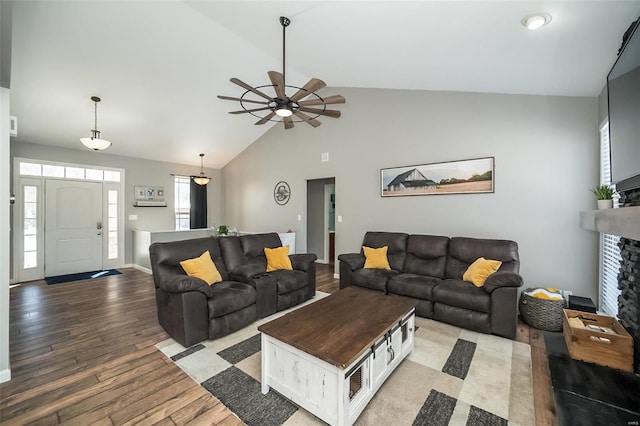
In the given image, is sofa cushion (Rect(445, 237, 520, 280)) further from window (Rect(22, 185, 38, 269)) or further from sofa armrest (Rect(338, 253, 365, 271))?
window (Rect(22, 185, 38, 269))

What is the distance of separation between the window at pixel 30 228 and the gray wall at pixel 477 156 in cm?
489

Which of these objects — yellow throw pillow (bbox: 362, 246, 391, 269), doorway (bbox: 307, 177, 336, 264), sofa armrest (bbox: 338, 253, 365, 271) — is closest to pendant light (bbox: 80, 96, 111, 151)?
sofa armrest (bbox: 338, 253, 365, 271)

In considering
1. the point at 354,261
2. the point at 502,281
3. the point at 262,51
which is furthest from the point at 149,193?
the point at 502,281

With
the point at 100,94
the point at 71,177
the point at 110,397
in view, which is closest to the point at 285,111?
the point at 110,397

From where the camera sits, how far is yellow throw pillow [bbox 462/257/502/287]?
3.07 meters

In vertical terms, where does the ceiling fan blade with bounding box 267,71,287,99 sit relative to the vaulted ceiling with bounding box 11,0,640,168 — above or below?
below

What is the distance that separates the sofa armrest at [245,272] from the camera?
3207 mm

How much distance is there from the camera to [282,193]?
249 inches

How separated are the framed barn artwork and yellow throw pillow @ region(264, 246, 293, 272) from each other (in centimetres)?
202

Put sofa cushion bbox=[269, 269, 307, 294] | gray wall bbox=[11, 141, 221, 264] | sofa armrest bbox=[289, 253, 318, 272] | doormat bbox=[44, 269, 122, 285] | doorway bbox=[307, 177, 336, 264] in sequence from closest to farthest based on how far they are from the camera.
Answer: sofa cushion bbox=[269, 269, 307, 294] < sofa armrest bbox=[289, 253, 318, 272] < doormat bbox=[44, 269, 122, 285] < gray wall bbox=[11, 141, 221, 264] < doorway bbox=[307, 177, 336, 264]

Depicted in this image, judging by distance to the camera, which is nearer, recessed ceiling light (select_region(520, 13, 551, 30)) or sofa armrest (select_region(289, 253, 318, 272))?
recessed ceiling light (select_region(520, 13, 551, 30))

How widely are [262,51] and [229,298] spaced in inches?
137

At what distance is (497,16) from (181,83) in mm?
4268

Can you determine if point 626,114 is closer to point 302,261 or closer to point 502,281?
point 502,281
